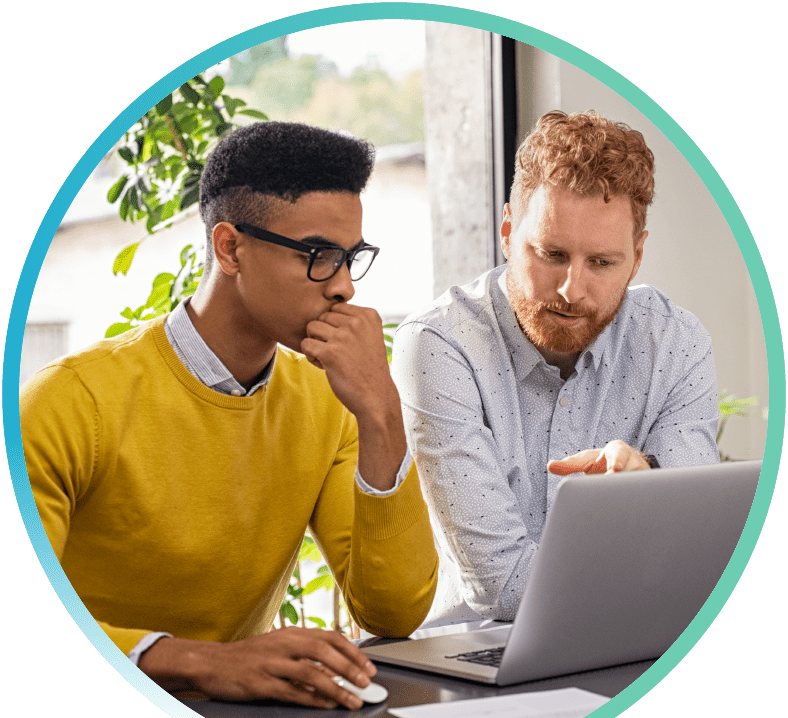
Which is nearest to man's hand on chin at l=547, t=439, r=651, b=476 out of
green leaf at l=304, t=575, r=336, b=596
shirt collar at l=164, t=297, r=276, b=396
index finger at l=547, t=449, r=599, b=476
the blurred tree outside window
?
index finger at l=547, t=449, r=599, b=476

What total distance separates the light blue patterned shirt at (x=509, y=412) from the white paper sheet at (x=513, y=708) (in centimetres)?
34

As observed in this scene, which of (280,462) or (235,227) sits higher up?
(235,227)

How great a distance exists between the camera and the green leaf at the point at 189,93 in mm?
1630

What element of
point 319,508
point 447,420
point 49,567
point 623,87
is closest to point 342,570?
point 319,508

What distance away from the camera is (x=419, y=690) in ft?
3.07

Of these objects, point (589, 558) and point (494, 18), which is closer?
point (589, 558)

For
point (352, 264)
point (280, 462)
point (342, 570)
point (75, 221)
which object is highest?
point (75, 221)

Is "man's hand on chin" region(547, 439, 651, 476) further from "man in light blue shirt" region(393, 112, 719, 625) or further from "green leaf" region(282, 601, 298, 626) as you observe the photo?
"green leaf" region(282, 601, 298, 626)

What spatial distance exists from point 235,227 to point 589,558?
0.63 m

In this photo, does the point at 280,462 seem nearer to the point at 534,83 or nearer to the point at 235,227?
the point at 235,227

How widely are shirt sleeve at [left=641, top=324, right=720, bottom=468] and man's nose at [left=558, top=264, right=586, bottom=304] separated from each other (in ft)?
0.77

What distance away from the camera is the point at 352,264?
3.86 feet

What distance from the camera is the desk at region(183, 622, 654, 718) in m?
0.89

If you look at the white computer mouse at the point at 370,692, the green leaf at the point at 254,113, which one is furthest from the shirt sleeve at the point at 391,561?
the green leaf at the point at 254,113
